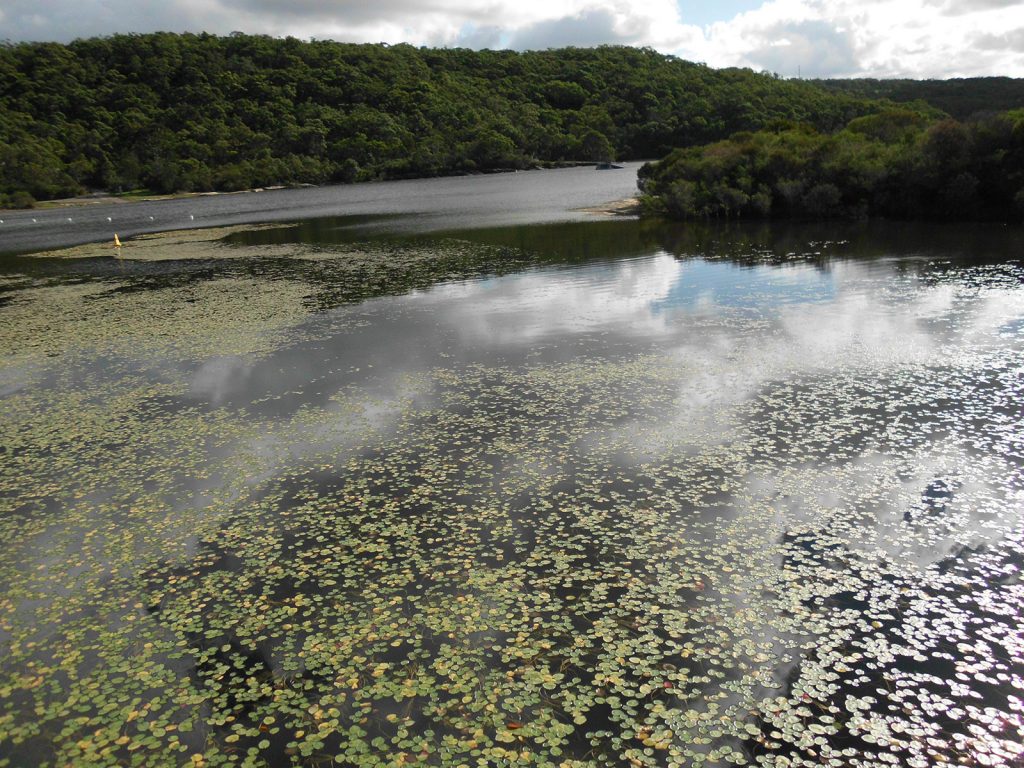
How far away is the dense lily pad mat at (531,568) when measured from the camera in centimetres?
491

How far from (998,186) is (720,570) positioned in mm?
31016

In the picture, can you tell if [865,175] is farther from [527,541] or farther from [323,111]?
[323,111]

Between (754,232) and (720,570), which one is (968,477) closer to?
(720,570)

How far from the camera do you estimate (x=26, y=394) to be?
1319 cm

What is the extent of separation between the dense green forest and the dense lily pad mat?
22.1m

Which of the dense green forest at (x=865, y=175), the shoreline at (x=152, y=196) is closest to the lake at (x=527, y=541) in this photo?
the dense green forest at (x=865, y=175)

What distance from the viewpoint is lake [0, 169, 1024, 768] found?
4949 millimetres

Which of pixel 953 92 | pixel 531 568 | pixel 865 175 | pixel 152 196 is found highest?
pixel 953 92

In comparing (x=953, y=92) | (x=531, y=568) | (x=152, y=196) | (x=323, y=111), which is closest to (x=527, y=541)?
(x=531, y=568)

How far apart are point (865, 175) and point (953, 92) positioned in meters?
119

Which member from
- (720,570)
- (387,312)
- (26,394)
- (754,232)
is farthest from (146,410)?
(754,232)

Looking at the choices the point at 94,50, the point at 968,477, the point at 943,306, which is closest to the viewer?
the point at 968,477

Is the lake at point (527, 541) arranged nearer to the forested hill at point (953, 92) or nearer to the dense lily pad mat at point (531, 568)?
the dense lily pad mat at point (531, 568)

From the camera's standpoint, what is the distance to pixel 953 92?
416 feet
